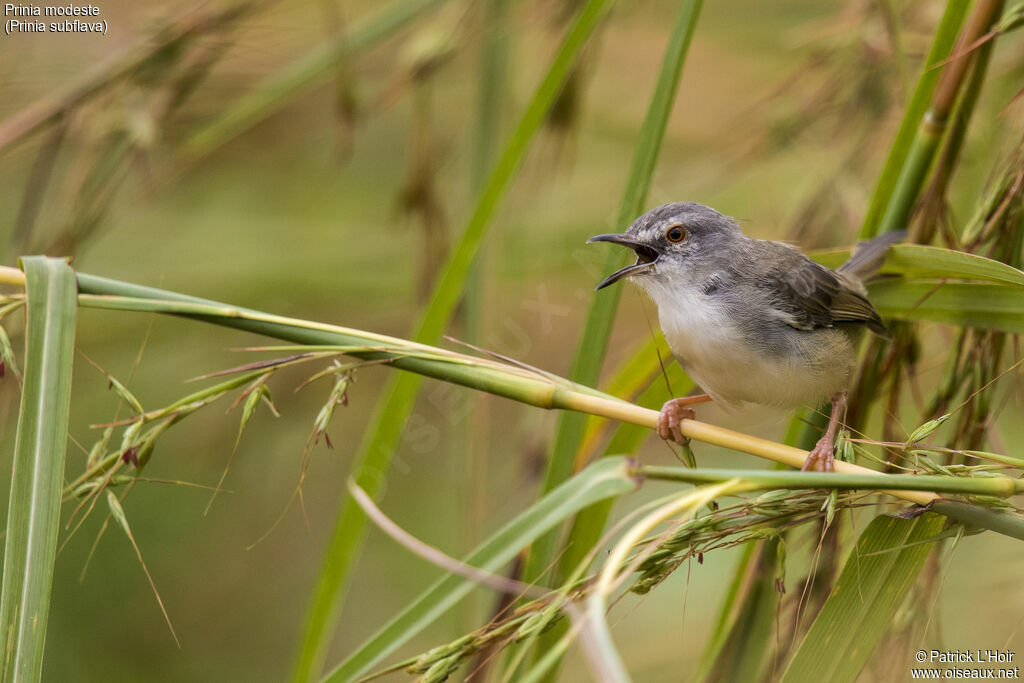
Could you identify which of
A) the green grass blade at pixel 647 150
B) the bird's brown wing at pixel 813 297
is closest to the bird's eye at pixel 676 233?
the bird's brown wing at pixel 813 297

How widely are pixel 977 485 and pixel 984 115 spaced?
7.67 feet

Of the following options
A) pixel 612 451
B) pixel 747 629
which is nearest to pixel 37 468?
pixel 612 451

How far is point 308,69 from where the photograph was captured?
264cm

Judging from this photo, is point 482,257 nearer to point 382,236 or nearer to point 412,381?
point 412,381

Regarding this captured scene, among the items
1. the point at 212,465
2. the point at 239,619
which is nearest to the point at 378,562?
the point at 239,619

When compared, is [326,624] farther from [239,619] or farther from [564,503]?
[239,619]

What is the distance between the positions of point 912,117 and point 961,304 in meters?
0.47

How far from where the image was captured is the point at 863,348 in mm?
2777

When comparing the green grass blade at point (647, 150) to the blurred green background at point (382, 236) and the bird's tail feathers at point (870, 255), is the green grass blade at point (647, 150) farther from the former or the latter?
the bird's tail feathers at point (870, 255)

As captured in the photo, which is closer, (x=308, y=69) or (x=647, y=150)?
(x=647, y=150)

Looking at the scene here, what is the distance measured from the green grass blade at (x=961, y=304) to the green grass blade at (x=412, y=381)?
1094mm

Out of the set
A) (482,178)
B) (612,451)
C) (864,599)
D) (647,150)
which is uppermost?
(482,178)

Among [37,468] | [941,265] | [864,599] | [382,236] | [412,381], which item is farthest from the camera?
[382,236]

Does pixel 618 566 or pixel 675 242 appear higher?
pixel 675 242
